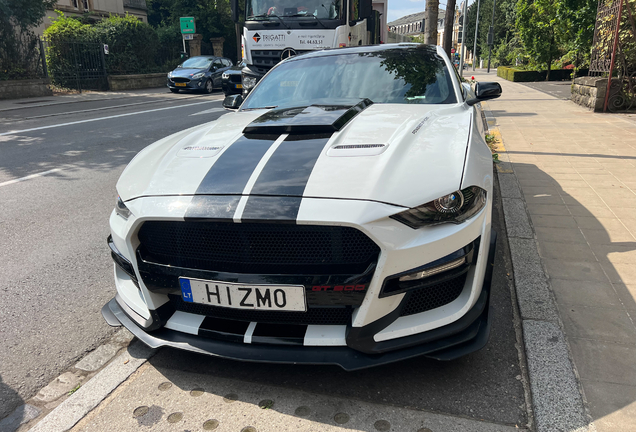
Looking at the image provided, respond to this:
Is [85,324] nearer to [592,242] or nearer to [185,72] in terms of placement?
[592,242]

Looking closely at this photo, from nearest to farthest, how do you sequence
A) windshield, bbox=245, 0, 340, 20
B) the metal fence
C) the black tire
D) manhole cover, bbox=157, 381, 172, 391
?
manhole cover, bbox=157, 381, 172, 391
windshield, bbox=245, 0, 340, 20
the metal fence
the black tire

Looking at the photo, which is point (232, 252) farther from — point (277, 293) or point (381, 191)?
point (381, 191)

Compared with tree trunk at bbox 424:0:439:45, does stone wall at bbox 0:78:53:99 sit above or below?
below

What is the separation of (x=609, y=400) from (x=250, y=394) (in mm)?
1623

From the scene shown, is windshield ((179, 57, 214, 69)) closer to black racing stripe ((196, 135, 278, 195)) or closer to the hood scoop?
the hood scoop

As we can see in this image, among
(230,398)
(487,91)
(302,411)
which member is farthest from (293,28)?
(302,411)

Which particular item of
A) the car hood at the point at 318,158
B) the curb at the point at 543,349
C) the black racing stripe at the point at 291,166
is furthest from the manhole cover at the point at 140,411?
the curb at the point at 543,349

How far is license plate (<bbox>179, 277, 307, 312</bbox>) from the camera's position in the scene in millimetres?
2141

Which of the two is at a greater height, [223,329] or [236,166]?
[236,166]

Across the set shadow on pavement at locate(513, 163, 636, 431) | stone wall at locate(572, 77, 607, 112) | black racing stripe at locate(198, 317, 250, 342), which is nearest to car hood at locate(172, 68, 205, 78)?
stone wall at locate(572, 77, 607, 112)

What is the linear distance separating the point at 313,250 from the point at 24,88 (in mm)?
20887

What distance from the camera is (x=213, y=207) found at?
2.19 metres

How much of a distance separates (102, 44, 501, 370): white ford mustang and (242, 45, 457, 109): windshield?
113cm

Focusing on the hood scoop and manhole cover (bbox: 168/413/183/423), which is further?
the hood scoop
